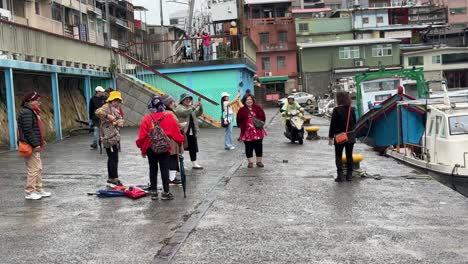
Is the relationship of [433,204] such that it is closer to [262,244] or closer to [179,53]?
[262,244]

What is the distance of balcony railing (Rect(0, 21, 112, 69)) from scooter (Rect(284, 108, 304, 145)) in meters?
7.87

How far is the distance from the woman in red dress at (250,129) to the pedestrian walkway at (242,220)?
52 centimetres

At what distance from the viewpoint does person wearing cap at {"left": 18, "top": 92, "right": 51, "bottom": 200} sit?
344 inches

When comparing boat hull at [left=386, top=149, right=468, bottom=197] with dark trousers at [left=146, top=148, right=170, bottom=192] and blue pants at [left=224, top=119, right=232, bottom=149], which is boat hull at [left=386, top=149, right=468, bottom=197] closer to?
blue pants at [left=224, top=119, right=232, bottom=149]

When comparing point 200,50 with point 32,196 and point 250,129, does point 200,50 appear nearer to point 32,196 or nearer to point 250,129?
point 250,129

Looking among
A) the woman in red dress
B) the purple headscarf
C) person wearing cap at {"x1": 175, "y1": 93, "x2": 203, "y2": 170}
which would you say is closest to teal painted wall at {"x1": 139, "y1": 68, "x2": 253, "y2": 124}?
the woman in red dress

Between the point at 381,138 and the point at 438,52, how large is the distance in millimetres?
49193

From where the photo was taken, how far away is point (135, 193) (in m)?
9.00

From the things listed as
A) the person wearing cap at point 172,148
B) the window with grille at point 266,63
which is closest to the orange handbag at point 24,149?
the person wearing cap at point 172,148

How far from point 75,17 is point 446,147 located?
39171 mm

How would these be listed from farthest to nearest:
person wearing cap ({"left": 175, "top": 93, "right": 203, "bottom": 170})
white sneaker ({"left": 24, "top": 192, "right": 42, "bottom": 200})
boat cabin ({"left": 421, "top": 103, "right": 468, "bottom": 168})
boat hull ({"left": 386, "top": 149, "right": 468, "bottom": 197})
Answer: boat cabin ({"left": 421, "top": 103, "right": 468, "bottom": 168}), boat hull ({"left": 386, "top": 149, "right": 468, "bottom": 197}), person wearing cap ({"left": 175, "top": 93, "right": 203, "bottom": 170}), white sneaker ({"left": 24, "top": 192, "right": 42, "bottom": 200})

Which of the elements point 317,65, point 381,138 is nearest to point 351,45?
point 317,65

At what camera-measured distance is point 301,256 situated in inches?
231

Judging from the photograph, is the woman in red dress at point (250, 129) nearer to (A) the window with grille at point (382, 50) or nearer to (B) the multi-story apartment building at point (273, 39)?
(B) the multi-story apartment building at point (273, 39)
